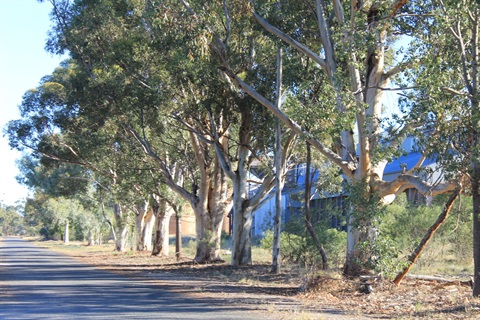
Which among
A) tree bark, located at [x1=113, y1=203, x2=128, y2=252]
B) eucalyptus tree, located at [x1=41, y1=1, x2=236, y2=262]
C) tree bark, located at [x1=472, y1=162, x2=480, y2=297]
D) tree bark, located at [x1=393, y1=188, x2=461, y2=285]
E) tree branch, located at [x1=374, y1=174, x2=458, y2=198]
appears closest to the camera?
tree bark, located at [x1=472, y1=162, x2=480, y2=297]

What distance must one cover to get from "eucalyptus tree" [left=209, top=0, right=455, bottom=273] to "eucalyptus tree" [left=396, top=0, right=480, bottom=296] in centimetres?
79

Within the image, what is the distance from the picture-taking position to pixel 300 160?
99.5ft

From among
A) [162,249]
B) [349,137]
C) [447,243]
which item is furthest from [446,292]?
[162,249]

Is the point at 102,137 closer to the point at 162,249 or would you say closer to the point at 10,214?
the point at 162,249

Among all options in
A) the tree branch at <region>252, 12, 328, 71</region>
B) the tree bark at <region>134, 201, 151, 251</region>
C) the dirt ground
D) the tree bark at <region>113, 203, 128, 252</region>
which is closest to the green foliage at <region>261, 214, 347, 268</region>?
the dirt ground

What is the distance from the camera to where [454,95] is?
47.3ft

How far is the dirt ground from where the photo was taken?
514 inches

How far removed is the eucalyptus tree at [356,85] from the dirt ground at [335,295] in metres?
1.30

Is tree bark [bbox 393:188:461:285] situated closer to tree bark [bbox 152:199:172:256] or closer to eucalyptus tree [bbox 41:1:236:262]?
eucalyptus tree [bbox 41:1:236:262]

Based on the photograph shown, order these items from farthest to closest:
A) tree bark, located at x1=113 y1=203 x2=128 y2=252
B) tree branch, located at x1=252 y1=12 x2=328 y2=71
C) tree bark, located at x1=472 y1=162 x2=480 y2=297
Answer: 1. tree bark, located at x1=113 y1=203 x2=128 y2=252
2. tree branch, located at x1=252 y1=12 x2=328 y2=71
3. tree bark, located at x1=472 y1=162 x2=480 y2=297

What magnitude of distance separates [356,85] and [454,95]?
4160mm

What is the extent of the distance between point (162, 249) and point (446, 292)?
88.3ft

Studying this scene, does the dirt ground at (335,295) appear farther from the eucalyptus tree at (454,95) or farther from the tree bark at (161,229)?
the tree bark at (161,229)

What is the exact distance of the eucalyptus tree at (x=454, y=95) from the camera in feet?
44.0
